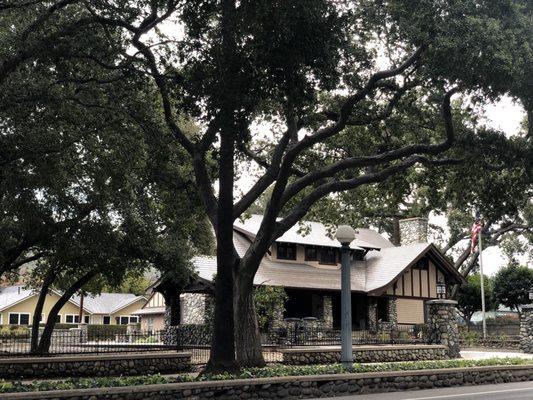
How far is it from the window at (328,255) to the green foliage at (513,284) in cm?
1974

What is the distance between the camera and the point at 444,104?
1759cm

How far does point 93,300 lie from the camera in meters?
79.0

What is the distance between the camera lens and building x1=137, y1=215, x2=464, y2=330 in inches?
1422

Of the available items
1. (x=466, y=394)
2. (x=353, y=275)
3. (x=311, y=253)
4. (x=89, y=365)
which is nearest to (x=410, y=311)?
(x=353, y=275)

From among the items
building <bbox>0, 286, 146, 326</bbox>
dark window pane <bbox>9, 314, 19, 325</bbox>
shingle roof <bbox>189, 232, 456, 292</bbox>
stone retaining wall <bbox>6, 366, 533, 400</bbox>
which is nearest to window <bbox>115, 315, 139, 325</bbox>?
building <bbox>0, 286, 146, 326</bbox>

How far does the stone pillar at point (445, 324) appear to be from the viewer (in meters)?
25.2

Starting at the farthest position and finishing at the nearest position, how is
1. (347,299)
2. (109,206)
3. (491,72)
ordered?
(109,206) < (347,299) < (491,72)

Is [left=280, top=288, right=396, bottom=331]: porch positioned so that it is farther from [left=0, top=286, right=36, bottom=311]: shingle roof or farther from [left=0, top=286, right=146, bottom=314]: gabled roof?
[left=0, top=286, right=146, bottom=314]: gabled roof

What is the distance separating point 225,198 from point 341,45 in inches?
222

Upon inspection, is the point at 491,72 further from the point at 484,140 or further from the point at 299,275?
the point at 299,275

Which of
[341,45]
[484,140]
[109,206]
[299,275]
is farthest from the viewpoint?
[299,275]

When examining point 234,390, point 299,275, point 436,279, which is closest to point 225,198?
point 234,390

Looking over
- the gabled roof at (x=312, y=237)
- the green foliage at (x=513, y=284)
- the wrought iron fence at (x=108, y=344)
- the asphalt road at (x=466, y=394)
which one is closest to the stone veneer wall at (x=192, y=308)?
the wrought iron fence at (x=108, y=344)

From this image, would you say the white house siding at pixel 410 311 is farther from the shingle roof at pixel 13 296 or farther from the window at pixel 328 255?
the shingle roof at pixel 13 296
